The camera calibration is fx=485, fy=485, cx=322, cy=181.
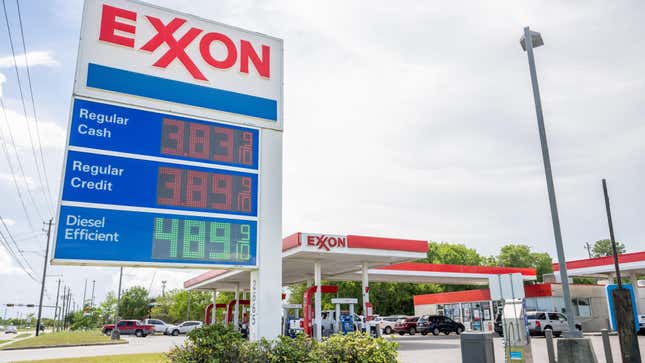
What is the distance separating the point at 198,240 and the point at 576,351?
8694 millimetres

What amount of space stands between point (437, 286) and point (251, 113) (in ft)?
217

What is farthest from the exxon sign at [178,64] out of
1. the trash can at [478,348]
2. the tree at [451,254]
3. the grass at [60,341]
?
the tree at [451,254]

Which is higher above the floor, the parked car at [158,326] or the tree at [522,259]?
the tree at [522,259]

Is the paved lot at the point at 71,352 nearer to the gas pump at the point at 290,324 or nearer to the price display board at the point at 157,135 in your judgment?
the gas pump at the point at 290,324

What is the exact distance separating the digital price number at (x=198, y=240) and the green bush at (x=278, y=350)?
66.2 inches

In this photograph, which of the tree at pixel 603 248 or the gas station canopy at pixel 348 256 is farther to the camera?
the tree at pixel 603 248

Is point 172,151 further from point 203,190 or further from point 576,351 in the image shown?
point 576,351

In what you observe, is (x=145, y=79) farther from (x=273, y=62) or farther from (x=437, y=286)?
(x=437, y=286)

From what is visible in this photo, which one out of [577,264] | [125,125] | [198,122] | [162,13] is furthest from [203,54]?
[577,264]

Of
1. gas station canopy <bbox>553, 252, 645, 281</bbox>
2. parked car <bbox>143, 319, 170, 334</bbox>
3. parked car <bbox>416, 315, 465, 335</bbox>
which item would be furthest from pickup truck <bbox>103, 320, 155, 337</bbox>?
gas station canopy <bbox>553, 252, 645, 281</bbox>

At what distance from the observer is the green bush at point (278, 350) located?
9781 millimetres

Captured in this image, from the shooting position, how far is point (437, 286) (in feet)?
239

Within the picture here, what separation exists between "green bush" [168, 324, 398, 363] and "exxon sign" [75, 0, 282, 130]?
4923 mm

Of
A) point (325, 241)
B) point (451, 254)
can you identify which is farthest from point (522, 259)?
point (325, 241)
